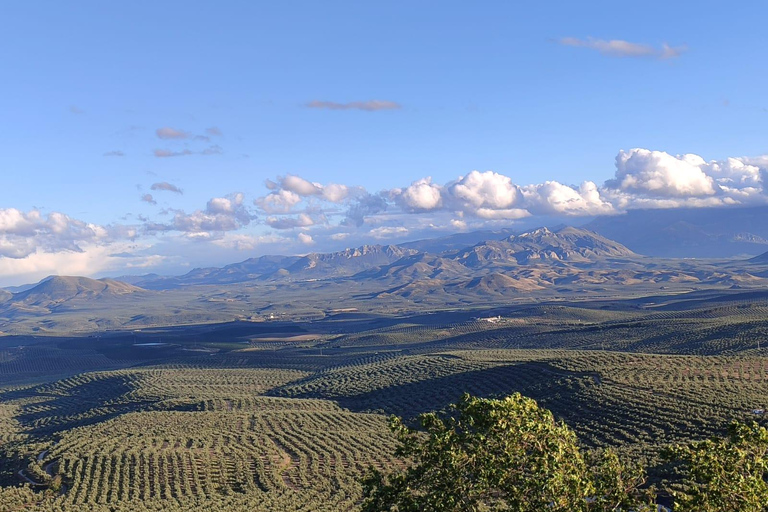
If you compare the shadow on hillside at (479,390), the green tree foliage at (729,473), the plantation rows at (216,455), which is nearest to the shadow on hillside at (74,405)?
the plantation rows at (216,455)

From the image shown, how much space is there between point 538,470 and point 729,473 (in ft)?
18.7

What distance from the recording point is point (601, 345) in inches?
6220

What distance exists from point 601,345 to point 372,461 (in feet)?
343

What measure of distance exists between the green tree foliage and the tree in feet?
6.28

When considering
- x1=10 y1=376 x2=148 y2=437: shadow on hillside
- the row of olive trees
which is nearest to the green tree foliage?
the row of olive trees

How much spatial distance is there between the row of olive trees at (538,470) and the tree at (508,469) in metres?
0.03

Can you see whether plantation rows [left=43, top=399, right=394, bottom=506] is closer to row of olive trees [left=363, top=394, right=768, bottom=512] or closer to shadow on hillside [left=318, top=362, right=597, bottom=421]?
shadow on hillside [left=318, top=362, right=597, bottom=421]

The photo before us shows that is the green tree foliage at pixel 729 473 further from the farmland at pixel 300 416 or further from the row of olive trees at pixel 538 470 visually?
the farmland at pixel 300 416

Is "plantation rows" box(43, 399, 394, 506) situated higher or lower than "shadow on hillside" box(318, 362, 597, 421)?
higher

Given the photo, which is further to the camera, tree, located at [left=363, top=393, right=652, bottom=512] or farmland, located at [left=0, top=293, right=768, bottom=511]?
farmland, located at [left=0, top=293, right=768, bottom=511]

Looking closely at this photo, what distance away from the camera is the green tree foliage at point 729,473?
21.6 m

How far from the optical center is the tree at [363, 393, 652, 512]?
23719mm

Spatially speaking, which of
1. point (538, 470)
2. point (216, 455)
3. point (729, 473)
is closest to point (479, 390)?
point (216, 455)

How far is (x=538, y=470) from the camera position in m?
24.3
